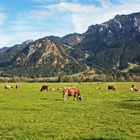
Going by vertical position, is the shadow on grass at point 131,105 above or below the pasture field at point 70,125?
above

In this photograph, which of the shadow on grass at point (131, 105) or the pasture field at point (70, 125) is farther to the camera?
the shadow on grass at point (131, 105)

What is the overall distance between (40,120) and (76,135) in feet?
20.8

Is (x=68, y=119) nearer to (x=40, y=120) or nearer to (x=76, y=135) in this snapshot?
(x=40, y=120)

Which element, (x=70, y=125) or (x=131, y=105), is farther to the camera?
(x=131, y=105)

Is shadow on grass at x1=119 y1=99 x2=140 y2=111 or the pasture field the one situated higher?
shadow on grass at x1=119 y1=99 x2=140 y2=111

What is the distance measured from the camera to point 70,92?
49.0 meters

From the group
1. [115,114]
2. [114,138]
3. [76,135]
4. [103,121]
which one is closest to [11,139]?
[76,135]

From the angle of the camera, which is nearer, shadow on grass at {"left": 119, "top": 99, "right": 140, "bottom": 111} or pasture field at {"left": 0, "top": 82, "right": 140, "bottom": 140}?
pasture field at {"left": 0, "top": 82, "right": 140, "bottom": 140}

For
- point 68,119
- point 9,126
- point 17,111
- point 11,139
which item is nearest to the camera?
point 11,139

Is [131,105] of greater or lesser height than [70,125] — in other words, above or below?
above

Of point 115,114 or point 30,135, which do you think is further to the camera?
point 115,114

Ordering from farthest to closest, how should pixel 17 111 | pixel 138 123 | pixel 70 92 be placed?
pixel 70 92 < pixel 17 111 < pixel 138 123

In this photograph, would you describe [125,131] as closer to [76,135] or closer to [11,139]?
[76,135]

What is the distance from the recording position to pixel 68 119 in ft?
90.2
